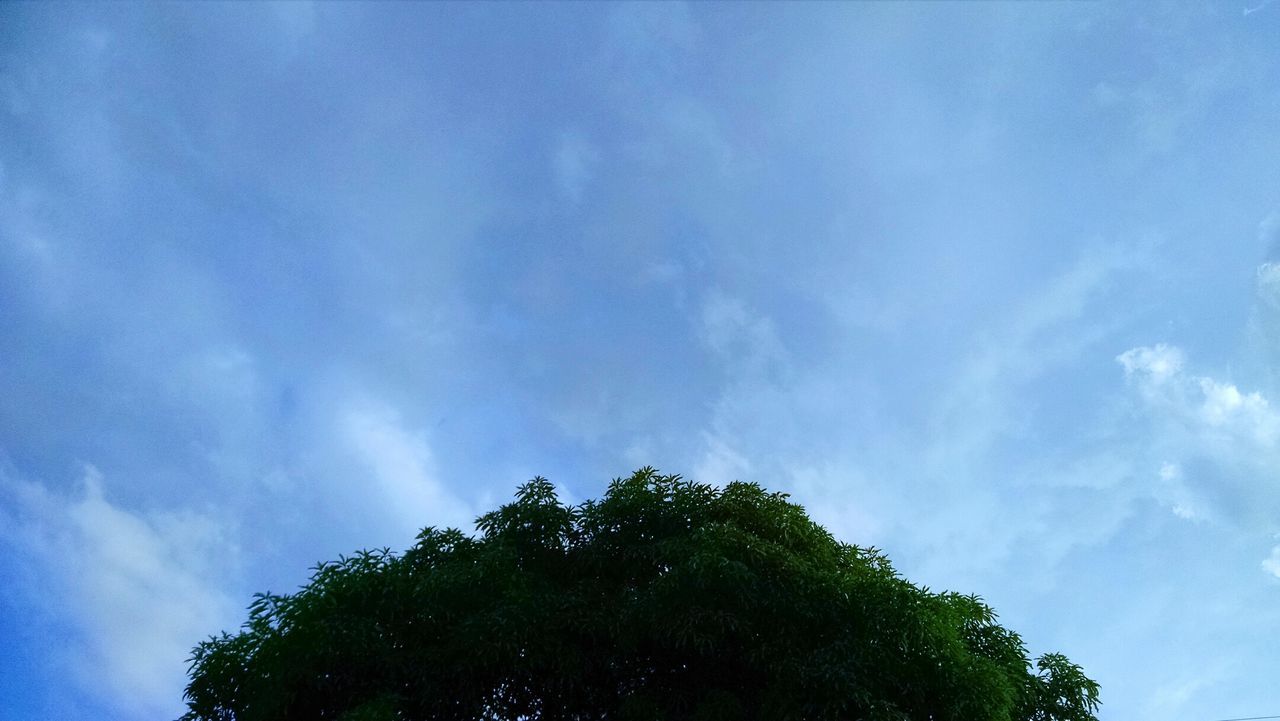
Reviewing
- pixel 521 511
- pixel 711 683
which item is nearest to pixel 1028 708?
pixel 711 683

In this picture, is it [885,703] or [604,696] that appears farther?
[604,696]

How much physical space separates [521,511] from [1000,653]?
35.4 feet

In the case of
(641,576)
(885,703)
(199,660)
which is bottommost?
(885,703)

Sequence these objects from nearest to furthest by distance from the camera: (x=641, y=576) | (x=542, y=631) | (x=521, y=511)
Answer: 1. (x=542, y=631)
2. (x=641, y=576)
3. (x=521, y=511)

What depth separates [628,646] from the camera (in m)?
14.8

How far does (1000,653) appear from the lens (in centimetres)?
1673

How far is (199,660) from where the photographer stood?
54.2 ft

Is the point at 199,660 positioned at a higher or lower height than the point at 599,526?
lower

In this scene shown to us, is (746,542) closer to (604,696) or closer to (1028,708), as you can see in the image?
(604,696)

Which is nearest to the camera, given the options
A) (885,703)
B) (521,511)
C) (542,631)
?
(885,703)

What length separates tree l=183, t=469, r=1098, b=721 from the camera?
13977 millimetres

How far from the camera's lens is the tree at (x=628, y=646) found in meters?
14.0

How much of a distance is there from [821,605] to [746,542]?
1802 millimetres

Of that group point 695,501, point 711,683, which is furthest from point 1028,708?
point 695,501
